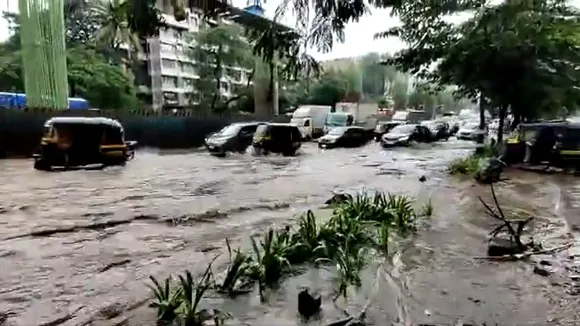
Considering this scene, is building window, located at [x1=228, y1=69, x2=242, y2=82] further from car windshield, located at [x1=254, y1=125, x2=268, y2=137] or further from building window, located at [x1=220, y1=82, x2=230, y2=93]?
car windshield, located at [x1=254, y1=125, x2=268, y2=137]

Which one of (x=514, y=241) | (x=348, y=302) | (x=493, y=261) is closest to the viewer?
(x=348, y=302)

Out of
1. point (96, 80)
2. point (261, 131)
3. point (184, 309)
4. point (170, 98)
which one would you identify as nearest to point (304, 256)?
point (184, 309)

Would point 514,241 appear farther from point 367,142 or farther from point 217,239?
point 367,142

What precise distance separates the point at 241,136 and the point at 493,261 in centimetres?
2158

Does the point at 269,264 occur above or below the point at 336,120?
above

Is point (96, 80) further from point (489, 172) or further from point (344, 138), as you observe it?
point (489, 172)

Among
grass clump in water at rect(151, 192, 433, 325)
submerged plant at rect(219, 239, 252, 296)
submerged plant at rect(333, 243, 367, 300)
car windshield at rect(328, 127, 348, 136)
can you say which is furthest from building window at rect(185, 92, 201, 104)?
submerged plant at rect(219, 239, 252, 296)

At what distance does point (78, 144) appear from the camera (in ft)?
63.4

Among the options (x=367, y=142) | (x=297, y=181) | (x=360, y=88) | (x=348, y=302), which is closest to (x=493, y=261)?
(x=348, y=302)

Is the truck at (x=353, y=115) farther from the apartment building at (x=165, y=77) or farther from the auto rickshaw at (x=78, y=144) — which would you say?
the auto rickshaw at (x=78, y=144)

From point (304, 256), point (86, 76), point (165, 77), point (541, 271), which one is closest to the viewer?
point (541, 271)

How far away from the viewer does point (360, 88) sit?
2419 inches

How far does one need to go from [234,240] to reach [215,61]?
1416 inches

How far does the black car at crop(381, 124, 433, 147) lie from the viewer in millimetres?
35000
